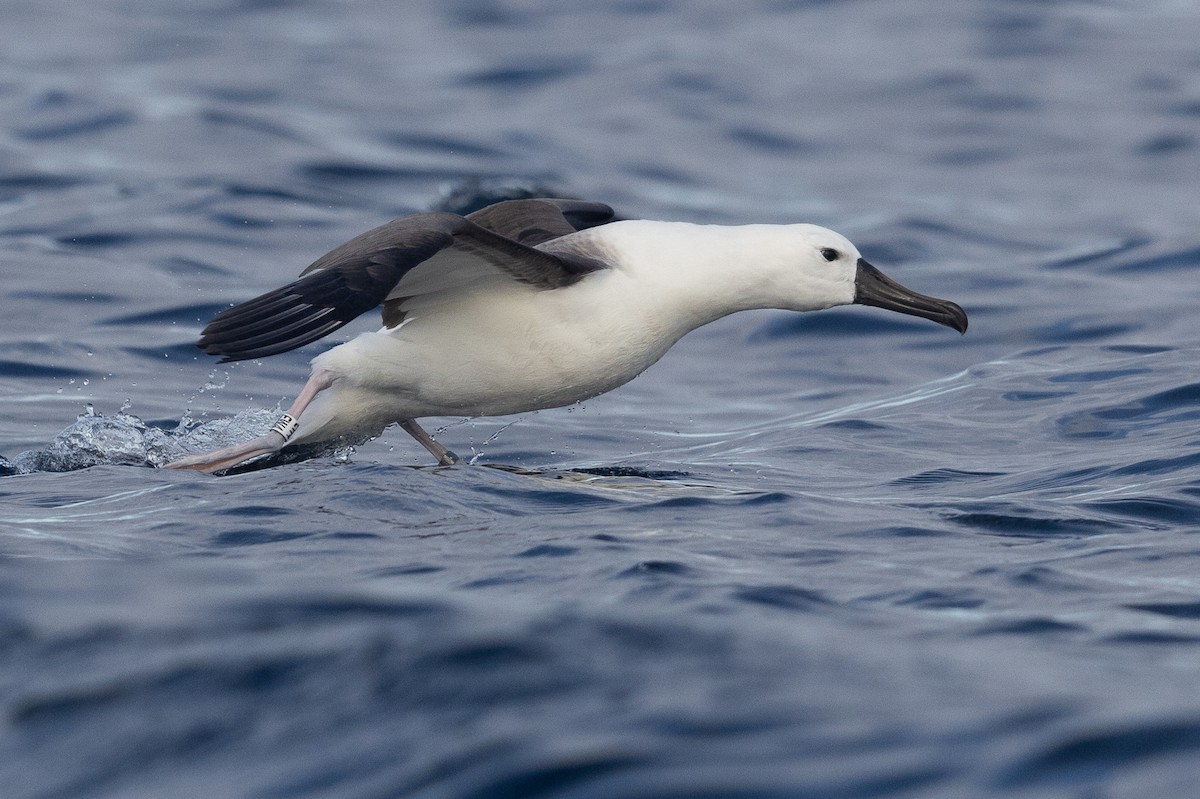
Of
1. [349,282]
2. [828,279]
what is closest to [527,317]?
[349,282]

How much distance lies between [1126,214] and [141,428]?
36.7 ft

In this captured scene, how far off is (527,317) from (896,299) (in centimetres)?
200

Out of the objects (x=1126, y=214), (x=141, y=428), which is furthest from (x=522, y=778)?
(x=1126, y=214)

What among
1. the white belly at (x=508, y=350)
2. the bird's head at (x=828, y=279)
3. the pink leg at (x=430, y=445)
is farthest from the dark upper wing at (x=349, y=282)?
the bird's head at (x=828, y=279)

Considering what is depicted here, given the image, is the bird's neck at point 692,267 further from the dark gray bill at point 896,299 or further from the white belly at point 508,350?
the dark gray bill at point 896,299

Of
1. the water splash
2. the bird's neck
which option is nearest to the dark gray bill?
the bird's neck

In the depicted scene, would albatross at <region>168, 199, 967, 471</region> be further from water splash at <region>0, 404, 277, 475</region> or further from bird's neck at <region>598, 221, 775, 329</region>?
water splash at <region>0, 404, 277, 475</region>

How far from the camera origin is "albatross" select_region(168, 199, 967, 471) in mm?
7305

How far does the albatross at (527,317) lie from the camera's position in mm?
7305

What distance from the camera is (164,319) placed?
11.3 m

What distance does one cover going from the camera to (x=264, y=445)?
24.6 feet

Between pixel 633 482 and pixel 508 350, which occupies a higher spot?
pixel 508 350

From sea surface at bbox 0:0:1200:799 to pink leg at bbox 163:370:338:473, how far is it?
259mm

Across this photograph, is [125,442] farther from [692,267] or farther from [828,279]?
[828,279]
